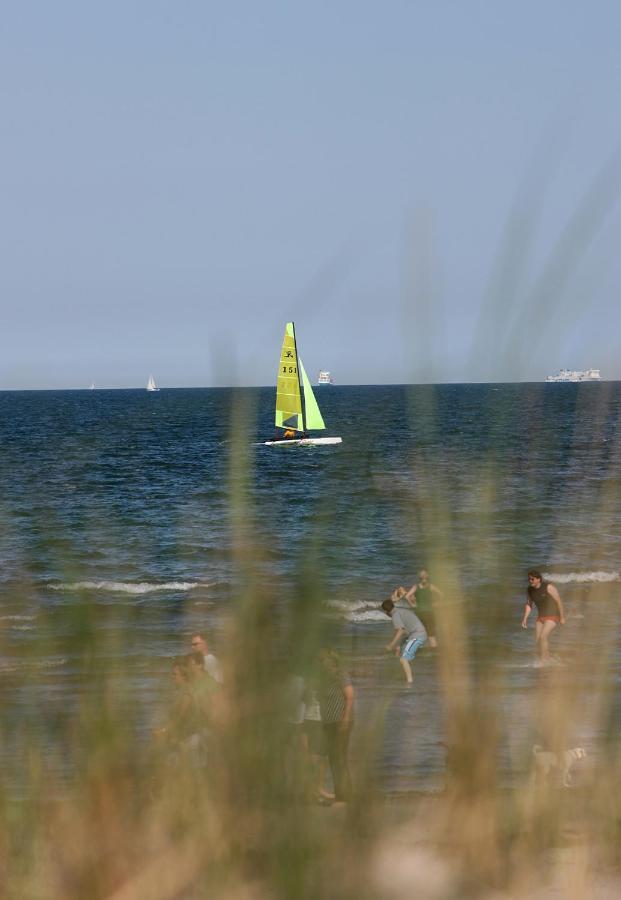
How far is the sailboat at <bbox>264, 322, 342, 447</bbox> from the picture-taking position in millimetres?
73938

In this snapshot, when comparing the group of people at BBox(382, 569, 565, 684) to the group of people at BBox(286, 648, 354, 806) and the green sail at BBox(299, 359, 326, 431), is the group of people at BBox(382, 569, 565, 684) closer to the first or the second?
the group of people at BBox(286, 648, 354, 806)

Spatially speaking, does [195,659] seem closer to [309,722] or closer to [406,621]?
[309,722]

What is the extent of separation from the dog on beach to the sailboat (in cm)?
6739

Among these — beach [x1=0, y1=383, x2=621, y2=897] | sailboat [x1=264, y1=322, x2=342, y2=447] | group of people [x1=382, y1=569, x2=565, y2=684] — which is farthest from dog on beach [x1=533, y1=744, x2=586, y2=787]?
sailboat [x1=264, y1=322, x2=342, y2=447]

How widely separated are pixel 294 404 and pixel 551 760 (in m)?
75.5

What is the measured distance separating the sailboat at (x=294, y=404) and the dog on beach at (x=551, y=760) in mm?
67392

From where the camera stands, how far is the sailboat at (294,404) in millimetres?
73938

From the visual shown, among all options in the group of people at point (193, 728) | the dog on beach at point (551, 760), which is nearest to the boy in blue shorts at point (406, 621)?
the dog on beach at point (551, 760)

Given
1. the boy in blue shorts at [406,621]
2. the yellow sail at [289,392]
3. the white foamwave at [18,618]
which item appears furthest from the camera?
the yellow sail at [289,392]

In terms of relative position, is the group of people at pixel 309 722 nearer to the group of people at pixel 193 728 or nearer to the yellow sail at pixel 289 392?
the group of people at pixel 193 728

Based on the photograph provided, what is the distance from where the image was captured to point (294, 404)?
257ft

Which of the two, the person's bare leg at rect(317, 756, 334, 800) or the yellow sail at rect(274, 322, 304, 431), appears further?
the yellow sail at rect(274, 322, 304, 431)

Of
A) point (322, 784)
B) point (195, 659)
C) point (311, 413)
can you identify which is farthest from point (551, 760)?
point (311, 413)

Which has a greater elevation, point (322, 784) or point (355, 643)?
point (355, 643)
